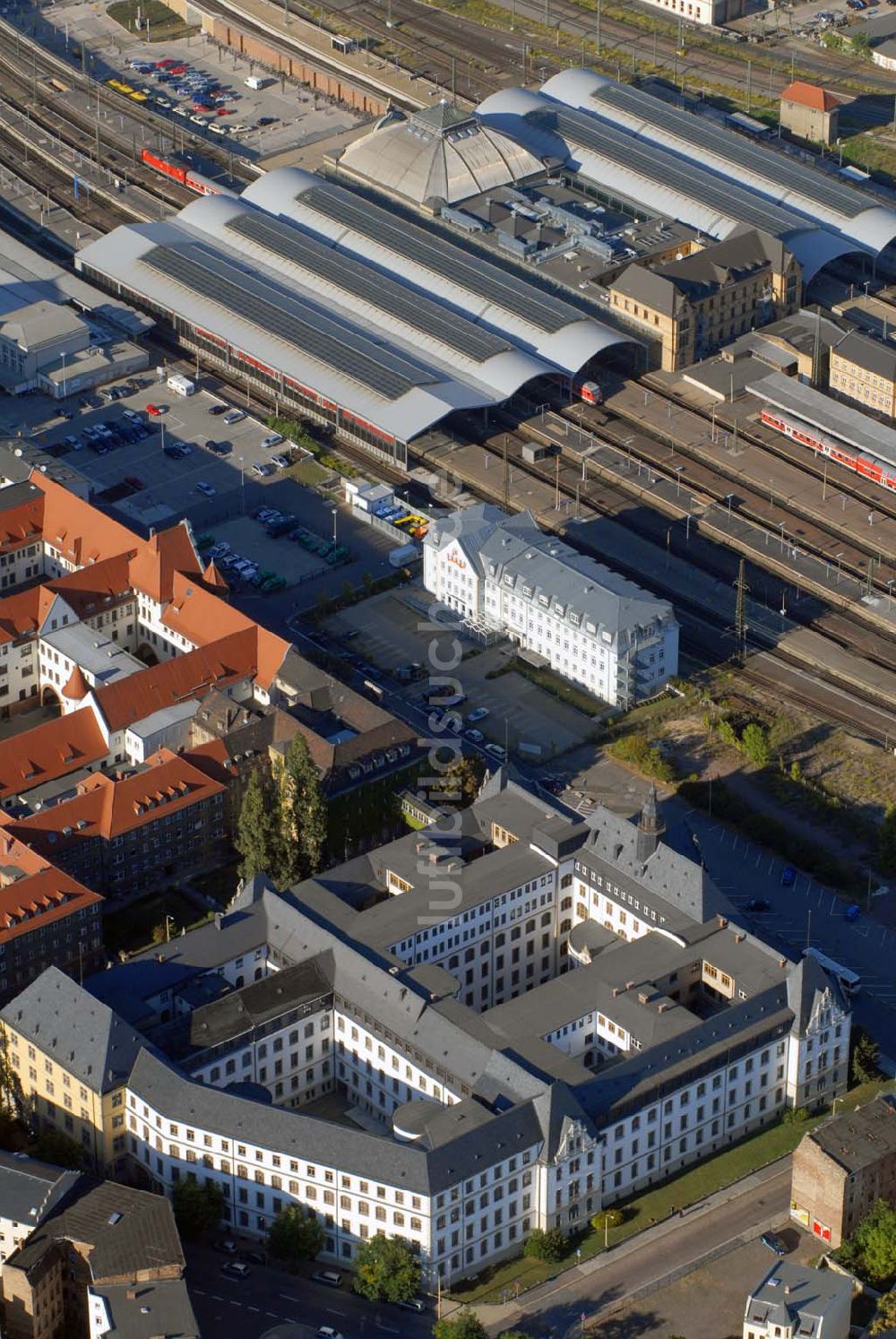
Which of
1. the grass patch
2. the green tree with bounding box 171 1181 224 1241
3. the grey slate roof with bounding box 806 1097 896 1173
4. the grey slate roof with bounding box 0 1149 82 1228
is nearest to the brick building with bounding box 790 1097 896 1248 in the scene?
the grey slate roof with bounding box 806 1097 896 1173

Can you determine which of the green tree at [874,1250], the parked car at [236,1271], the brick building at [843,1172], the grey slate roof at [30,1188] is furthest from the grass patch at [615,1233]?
the grey slate roof at [30,1188]

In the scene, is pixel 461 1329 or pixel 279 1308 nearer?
pixel 461 1329

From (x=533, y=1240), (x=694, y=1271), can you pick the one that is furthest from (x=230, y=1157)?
(x=694, y=1271)

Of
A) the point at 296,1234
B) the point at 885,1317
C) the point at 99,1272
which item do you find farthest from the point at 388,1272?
the point at 885,1317

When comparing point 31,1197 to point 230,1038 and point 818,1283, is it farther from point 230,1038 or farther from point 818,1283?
point 818,1283

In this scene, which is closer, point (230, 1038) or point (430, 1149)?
point (430, 1149)

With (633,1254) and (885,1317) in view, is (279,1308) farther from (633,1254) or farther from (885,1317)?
(885,1317)

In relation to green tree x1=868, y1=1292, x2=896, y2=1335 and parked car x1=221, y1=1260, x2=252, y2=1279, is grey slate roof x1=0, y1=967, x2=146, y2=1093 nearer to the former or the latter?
parked car x1=221, y1=1260, x2=252, y2=1279
